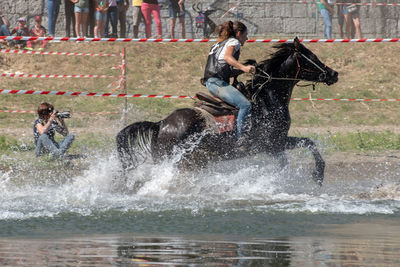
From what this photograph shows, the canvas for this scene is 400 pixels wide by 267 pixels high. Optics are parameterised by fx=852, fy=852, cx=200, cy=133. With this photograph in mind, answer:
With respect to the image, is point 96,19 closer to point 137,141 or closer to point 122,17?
point 122,17

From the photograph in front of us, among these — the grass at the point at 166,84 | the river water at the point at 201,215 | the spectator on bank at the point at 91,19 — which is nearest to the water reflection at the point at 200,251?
the river water at the point at 201,215

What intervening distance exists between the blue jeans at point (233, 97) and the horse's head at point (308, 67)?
39.8 inches

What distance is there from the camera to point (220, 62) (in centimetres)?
1094

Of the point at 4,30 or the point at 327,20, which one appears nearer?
the point at 4,30

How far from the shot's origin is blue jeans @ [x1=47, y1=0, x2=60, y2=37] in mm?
22906

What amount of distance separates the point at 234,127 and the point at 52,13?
43.4 ft

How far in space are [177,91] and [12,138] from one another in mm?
6384

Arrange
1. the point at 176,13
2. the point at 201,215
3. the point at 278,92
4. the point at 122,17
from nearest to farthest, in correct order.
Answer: the point at 201,215
the point at 278,92
the point at 122,17
the point at 176,13

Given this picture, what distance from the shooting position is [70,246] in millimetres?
7277

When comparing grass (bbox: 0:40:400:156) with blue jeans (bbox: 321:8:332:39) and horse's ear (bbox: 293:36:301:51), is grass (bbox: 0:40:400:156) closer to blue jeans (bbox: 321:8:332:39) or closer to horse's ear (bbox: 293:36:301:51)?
blue jeans (bbox: 321:8:332:39)

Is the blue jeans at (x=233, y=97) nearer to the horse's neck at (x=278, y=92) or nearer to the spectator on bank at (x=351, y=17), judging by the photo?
the horse's neck at (x=278, y=92)

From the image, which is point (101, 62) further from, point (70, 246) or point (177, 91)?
point (70, 246)

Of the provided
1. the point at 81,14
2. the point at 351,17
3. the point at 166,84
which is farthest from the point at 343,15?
the point at 81,14

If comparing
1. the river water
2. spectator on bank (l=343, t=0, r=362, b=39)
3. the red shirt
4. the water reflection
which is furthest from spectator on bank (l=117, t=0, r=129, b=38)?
the water reflection
